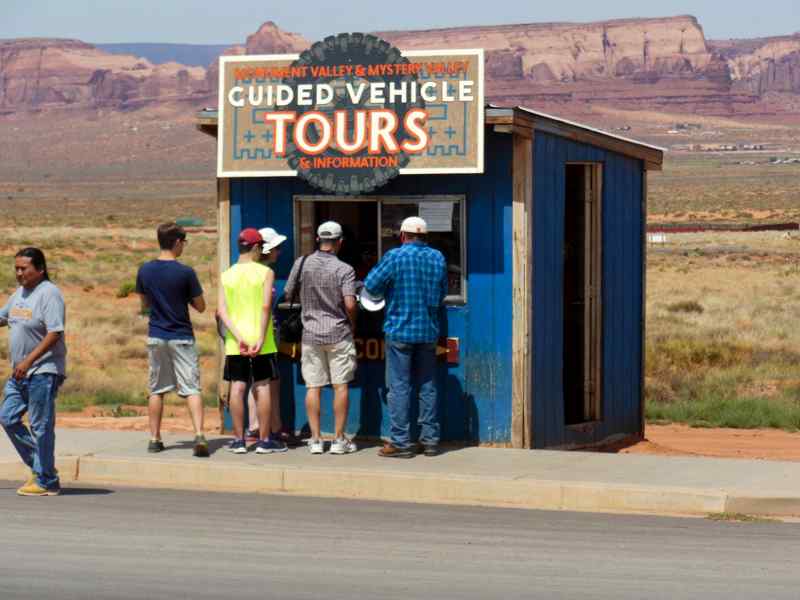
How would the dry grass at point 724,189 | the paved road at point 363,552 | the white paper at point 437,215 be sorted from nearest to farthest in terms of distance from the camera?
1. the paved road at point 363,552
2. the white paper at point 437,215
3. the dry grass at point 724,189

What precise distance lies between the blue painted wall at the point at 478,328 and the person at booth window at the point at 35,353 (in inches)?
98.7

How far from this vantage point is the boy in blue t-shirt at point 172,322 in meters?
10.6

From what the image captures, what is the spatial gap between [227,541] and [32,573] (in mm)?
1142

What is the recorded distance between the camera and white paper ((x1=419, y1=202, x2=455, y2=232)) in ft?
36.8

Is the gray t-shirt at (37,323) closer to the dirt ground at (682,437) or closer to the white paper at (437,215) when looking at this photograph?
the white paper at (437,215)

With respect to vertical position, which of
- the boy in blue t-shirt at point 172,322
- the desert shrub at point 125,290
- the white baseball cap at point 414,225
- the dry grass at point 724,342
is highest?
the white baseball cap at point 414,225

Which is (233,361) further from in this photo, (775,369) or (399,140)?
(775,369)

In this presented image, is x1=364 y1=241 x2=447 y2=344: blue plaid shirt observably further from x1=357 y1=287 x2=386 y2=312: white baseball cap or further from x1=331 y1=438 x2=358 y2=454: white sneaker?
x1=331 y1=438 x2=358 y2=454: white sneaker

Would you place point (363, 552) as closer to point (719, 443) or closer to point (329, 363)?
point (329, 363)

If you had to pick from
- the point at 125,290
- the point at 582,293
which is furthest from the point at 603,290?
the point at 125,290

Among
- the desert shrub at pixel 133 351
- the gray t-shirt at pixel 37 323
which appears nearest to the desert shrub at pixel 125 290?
the desert shrub at pixel 133 351

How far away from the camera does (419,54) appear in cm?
1102

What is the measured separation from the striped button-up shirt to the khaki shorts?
0.05 meters

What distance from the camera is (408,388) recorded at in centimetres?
1069
